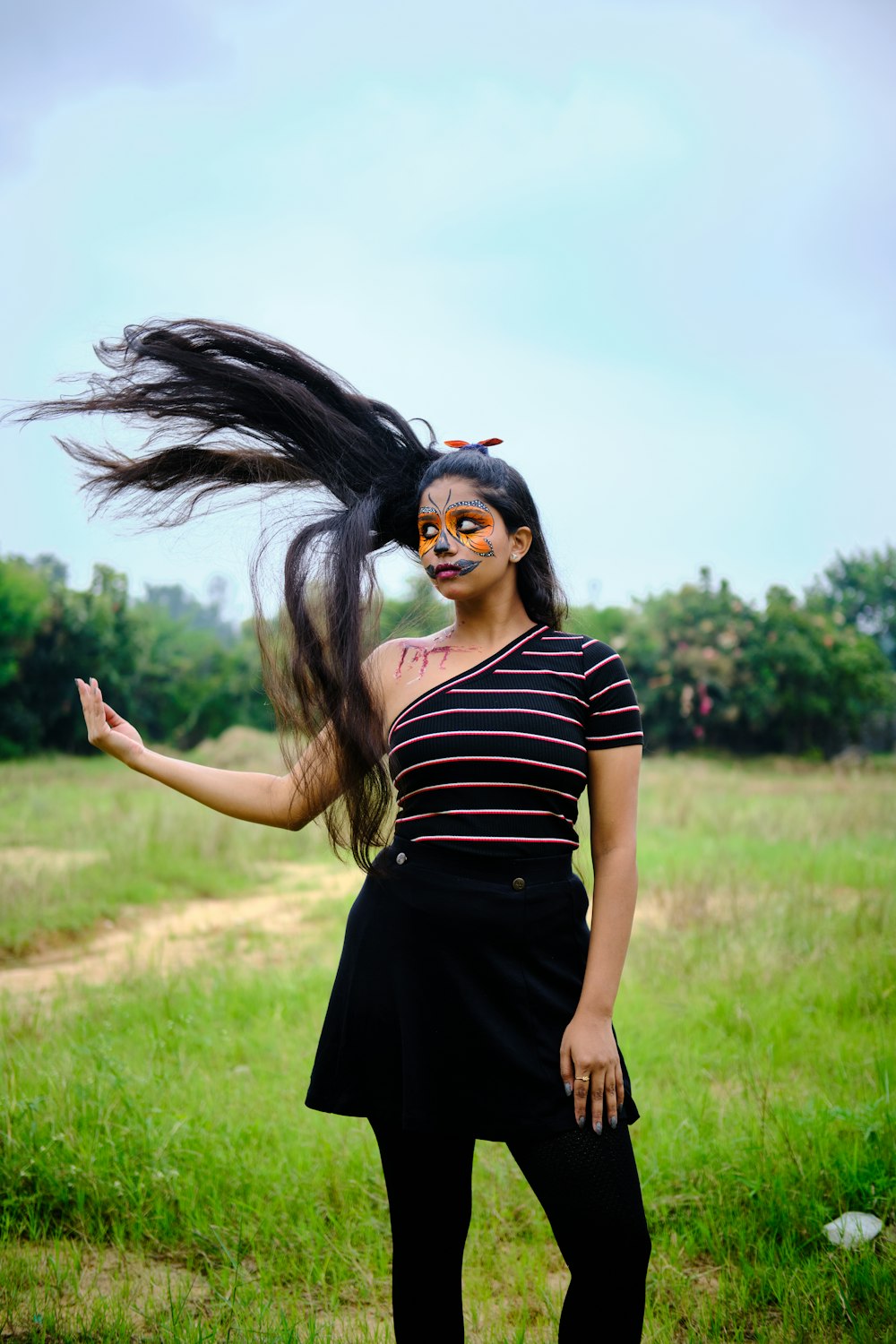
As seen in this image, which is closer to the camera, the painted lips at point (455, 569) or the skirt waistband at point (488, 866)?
the skirt waistband at point (488, 866)

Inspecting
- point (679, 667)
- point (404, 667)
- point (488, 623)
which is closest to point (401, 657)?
point (404, 667)

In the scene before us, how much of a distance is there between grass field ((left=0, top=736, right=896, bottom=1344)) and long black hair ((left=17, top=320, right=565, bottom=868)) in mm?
1293

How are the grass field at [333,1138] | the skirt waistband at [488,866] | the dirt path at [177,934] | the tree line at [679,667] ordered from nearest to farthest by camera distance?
1. the skirt waistband at [488,866]
2. the grass field at [333,1138]
3. the dirt path at [177,934]
4. the tree line at [679,667]

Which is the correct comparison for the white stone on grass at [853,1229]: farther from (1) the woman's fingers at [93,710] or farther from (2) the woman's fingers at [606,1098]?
(1) the woman's fingers at [93,710]

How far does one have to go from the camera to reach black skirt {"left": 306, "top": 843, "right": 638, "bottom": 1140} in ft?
6.51

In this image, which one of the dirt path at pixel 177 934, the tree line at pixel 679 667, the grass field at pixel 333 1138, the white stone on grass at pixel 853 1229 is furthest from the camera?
the tree line at pixel 679 667

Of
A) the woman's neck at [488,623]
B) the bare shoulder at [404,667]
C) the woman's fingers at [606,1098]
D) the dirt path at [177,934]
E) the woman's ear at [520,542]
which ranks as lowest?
the dirt path at [177,934]

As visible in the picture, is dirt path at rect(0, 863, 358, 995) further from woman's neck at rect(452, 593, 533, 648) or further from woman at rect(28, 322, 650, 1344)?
woman's neck at rect(452, 593, 533, 648)

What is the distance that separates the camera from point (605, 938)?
6.59ft

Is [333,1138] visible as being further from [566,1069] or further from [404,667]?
[404,667]

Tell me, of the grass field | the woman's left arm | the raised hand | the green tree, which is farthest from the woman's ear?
the green tree

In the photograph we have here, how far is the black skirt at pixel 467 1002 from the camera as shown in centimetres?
198

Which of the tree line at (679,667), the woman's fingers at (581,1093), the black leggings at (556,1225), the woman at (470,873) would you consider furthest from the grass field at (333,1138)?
the tree line at (679,667)

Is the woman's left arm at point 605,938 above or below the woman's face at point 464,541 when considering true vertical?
below
